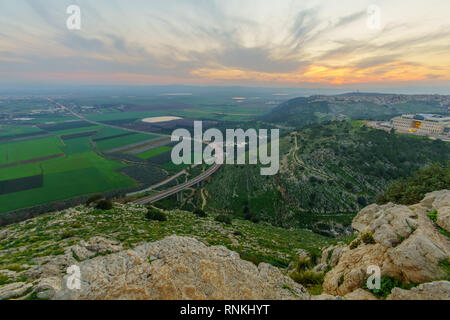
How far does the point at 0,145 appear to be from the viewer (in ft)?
485

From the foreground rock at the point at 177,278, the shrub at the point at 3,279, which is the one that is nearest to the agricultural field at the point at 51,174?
the shrub at the point at 3,279

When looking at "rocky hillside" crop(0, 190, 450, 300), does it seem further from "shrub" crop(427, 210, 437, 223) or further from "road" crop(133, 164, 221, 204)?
"road" crop(133, 164, 221, 204)

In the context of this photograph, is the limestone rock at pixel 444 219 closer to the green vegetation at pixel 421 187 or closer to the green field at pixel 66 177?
the green vegetation at pixel 421 187

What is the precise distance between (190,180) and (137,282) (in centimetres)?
8943

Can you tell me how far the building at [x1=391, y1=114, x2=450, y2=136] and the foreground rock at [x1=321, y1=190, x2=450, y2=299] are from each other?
10547 cm

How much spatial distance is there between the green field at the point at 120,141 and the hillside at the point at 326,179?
120 meters

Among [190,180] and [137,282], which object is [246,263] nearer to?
[137,282]

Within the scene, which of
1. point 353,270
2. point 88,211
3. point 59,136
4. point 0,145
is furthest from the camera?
point 59,136

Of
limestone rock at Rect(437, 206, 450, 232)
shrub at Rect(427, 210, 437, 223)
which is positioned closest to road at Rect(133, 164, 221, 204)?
shrub at Rect(427, 210, 437, 223)

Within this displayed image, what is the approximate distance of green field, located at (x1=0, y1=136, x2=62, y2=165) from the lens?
124 meters

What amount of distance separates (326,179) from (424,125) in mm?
74609

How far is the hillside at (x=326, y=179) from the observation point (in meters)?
58.2
